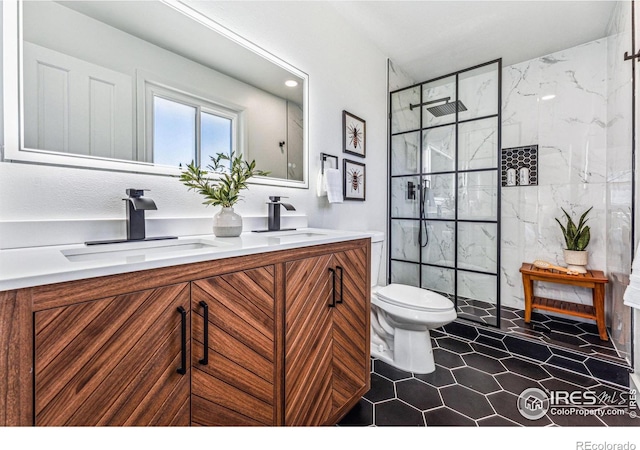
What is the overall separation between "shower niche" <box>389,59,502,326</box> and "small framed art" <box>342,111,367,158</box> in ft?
1.68

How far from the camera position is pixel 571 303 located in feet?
8.30

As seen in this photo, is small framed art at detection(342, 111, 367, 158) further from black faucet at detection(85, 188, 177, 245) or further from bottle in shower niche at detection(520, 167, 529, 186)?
bottle in shower niche at detection(520, 167, 529, 186)

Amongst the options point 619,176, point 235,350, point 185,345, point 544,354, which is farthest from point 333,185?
point 619,176

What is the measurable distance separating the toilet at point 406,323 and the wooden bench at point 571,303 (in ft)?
3.67

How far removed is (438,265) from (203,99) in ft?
7.50

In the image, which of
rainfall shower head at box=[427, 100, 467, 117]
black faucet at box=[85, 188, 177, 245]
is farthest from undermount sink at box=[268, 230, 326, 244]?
rainfall shower head at box=[427, 100, 467, 117]

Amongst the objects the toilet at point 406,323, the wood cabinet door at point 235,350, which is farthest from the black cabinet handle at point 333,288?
the toilet at point 406,323

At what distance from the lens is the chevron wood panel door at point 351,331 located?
1.29 m

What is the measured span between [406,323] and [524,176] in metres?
2.11

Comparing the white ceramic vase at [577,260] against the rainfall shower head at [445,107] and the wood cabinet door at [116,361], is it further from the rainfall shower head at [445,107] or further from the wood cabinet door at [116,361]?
the wood cabinet door at [116,361]

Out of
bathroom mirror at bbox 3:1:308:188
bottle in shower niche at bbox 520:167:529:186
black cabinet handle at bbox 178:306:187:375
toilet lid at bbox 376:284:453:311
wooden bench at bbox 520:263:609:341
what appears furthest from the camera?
bottle in shower niche at bbox 520:167:529:186

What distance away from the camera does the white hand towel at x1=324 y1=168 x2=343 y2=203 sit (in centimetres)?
197

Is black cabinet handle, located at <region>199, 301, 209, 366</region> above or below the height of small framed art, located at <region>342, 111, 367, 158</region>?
below

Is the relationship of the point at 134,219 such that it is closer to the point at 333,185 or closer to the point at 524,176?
the point at 333,185
